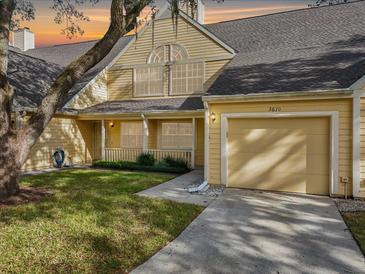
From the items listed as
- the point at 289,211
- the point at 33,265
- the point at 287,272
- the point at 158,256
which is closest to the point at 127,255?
the point at 158,256

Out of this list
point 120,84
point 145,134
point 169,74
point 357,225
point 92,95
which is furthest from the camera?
point 120,84

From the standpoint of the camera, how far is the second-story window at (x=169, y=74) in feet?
42.1

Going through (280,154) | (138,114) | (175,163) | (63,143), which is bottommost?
(175,163)

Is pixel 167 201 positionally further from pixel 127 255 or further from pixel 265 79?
pixel 265 79

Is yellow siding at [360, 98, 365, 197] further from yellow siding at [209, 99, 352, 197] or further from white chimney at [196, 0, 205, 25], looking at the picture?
white chimney at [196, 0, 205, 25]

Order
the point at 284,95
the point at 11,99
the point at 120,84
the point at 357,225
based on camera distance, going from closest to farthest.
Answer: the point at 357,225 → the point at 11,99 → the point at 284,95 → the point at 120,84

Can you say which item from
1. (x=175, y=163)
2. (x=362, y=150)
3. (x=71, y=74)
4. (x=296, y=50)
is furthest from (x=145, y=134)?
(x=362, y=150)

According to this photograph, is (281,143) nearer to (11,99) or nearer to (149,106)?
(149,106)

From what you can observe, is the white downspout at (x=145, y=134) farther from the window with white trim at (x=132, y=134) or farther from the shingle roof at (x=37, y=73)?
the shingle roof at (x=37, y=73)

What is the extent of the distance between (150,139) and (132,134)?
136 centimetres

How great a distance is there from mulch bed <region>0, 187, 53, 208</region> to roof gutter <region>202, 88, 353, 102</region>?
5.30 meters

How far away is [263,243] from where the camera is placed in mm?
4066

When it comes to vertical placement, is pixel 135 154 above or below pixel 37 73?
below

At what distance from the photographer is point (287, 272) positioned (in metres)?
3.26
